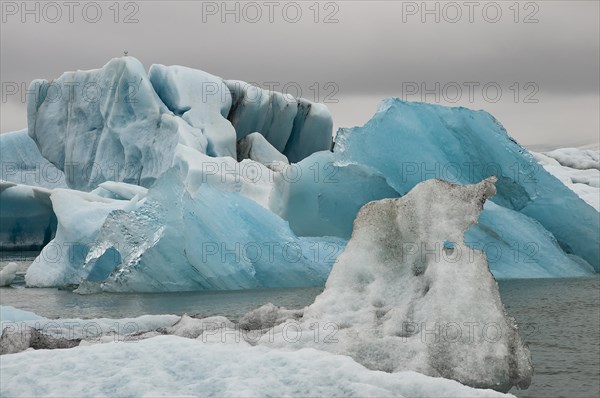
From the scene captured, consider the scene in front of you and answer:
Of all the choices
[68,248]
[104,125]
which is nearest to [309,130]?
[104,125]

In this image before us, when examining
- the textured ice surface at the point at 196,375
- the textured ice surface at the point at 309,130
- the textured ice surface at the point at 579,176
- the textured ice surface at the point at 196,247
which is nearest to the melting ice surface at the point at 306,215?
the textured ice surface at the point at 196,247

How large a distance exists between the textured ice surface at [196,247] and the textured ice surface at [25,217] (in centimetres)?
1108

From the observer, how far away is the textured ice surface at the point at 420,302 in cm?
534

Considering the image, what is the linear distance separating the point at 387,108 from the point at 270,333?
9171 millimetres

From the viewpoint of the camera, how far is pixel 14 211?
25547mm

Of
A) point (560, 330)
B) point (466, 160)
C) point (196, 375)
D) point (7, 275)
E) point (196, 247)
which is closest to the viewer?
point (196, 375)

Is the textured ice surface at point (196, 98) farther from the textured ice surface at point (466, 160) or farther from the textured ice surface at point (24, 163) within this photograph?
the textured ice surface at point (466, 160)

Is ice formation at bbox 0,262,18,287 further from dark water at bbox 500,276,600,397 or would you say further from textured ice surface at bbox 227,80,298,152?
textured ice surface at bbox 227,80,298,152

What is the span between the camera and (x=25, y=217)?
26047 mm

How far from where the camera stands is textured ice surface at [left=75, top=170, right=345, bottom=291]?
12383 millimetres

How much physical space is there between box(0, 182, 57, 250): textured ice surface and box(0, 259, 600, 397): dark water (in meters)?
10.2

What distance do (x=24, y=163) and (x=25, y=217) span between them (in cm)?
415

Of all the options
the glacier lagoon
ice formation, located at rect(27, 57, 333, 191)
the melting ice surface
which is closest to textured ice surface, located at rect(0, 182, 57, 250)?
the glacier lagoon

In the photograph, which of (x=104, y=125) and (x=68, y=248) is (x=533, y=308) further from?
(x=104, y=125)
